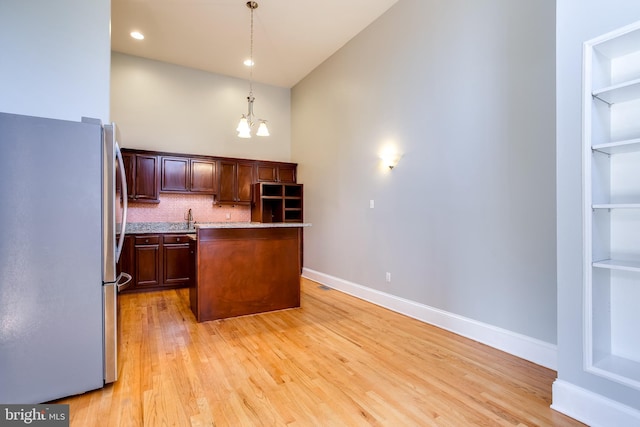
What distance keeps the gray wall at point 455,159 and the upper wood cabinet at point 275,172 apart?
5.26 ft

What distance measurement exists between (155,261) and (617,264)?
17.2ft

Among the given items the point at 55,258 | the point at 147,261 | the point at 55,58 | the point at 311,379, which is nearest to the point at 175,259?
the point at 147,261

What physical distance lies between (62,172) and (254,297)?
231 cm

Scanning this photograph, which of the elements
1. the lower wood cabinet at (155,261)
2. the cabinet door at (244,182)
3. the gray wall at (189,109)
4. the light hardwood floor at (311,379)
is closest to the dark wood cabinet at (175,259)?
the lower wood cabinet at (155,261)

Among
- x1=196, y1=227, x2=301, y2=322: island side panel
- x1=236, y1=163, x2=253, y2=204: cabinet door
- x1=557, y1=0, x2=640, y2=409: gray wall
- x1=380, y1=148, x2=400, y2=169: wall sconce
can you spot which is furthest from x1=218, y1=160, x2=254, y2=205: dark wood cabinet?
x1=557, y1=0, x2=640, y2=409: gray wall

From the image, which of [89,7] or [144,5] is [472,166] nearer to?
[89,7]

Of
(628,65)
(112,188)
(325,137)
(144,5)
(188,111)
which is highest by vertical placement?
(144,5)

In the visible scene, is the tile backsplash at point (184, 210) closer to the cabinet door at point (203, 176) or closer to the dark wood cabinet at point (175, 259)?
the cabinet door at point (203, 176)

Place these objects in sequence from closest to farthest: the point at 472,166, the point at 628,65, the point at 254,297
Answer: the point at 628,65
the point at 472,166
the point at 254,297

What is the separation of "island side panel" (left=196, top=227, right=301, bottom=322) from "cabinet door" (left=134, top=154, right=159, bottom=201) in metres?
2.20

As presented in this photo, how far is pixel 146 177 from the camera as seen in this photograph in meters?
4.98

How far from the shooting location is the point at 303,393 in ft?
6.77

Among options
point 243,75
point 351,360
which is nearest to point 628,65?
Result: point 351,360

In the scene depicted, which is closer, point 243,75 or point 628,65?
point 628,65
